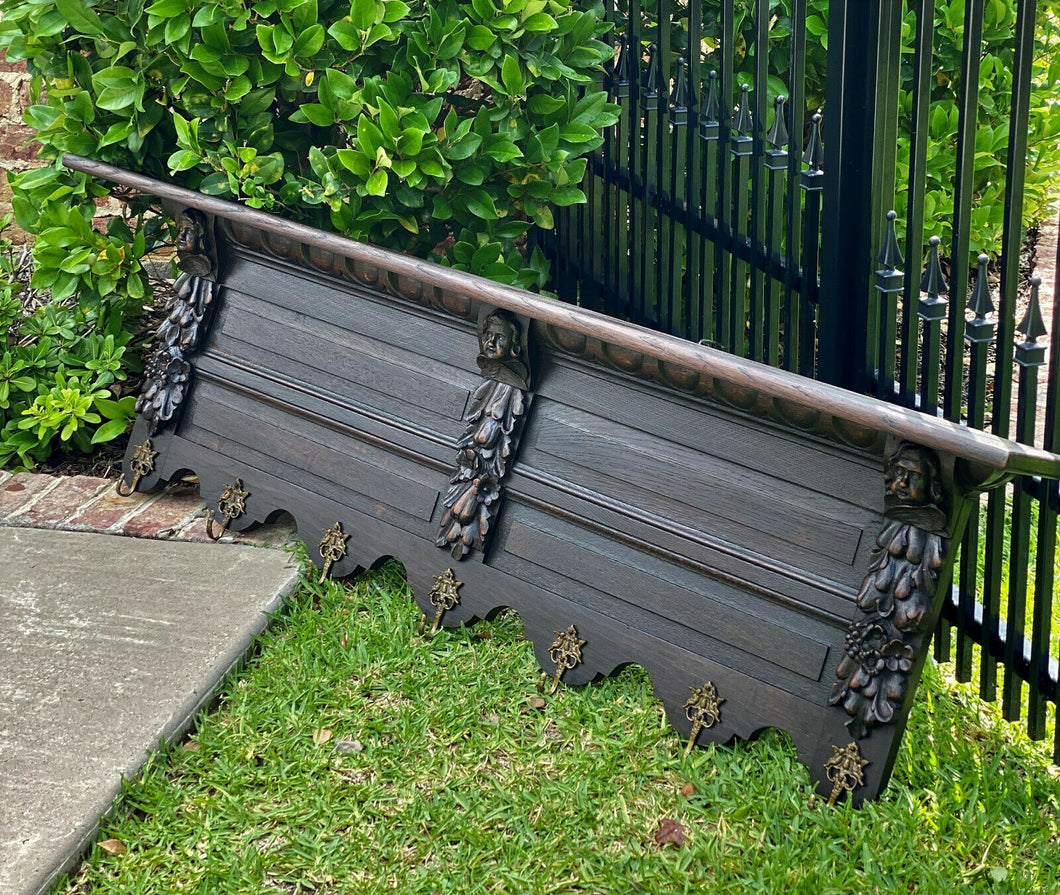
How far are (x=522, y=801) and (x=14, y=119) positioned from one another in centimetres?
442

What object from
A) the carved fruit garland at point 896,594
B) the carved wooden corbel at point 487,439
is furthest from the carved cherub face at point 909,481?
the carved wooden corbel at point 487,439

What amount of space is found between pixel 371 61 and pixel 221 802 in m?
2.42

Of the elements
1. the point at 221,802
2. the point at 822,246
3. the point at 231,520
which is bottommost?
the point at 221,802

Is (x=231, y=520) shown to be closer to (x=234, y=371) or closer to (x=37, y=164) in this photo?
(x=234, y=371)

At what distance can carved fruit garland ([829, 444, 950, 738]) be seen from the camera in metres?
2.75

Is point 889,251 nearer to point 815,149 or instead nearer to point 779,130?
point 815,149

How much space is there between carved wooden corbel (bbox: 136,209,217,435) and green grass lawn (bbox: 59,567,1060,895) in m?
1.24

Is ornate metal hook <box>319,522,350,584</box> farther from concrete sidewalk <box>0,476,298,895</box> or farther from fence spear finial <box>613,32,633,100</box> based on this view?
fence spear finial <box>613,32,633,100</box>

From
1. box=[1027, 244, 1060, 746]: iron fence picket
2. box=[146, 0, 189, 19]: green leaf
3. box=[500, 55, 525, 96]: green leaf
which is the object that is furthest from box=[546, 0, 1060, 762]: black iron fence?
box=[146, 0, 189, 19]: green leaf

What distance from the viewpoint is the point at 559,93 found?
165 inches

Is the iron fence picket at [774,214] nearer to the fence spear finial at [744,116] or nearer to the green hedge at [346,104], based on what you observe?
the fence spear finial at [744,116]

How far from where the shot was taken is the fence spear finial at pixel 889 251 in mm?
3020

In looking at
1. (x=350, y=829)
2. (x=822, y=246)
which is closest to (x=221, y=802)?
(x=350, y=829)

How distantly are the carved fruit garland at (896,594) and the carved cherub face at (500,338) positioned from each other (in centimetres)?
119
